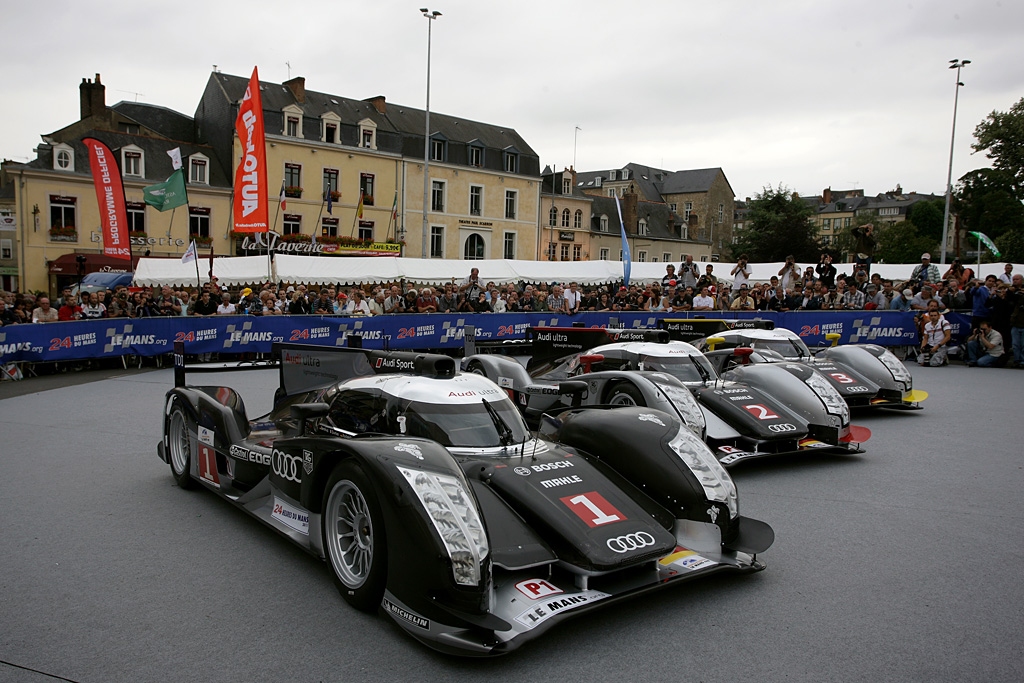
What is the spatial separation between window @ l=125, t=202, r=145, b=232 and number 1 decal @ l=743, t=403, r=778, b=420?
1375 inches

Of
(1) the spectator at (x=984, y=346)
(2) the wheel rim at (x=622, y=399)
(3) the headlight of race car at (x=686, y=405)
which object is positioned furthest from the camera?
(1) the spectator at (x=984, y=346)

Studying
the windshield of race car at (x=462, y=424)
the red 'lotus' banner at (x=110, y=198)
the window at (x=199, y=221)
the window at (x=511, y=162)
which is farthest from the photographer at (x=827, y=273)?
the window at (x=511, y=162)

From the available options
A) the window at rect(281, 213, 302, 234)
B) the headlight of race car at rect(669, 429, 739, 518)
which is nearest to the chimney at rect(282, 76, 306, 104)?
the window at rect(281, 213, 302, 234)

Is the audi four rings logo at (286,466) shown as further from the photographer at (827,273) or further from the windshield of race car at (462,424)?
the photographer at (827,273)

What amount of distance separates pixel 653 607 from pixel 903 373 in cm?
800

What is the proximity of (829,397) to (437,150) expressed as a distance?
40.9 metres

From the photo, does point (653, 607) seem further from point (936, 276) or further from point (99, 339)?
point (936, 276)

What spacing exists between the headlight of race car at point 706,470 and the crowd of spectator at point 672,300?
41.8 ft

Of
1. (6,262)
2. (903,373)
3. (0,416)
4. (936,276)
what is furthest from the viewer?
(6,262)

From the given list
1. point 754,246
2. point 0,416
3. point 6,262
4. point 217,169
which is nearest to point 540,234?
point 754,246

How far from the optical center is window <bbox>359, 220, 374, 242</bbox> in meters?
42.1

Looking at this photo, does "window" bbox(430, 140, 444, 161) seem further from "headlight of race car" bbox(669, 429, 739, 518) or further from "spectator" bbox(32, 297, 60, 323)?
"headlight of race car" bbox(669, 429, 739, 518)

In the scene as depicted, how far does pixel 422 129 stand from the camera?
45.4 metres

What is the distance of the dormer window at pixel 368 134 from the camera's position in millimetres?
41938
